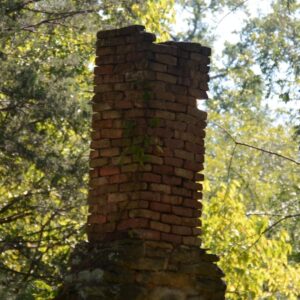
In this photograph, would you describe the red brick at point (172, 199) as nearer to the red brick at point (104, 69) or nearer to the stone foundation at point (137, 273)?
the stone foundation at point (137, 273)

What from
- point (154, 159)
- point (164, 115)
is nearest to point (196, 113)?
point (164, 115)

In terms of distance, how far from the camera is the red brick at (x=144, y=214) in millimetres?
7477

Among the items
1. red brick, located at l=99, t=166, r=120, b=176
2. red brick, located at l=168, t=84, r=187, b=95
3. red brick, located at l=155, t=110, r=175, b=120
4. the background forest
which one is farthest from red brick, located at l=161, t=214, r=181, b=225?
the background forest

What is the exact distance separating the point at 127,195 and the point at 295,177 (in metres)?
15.7

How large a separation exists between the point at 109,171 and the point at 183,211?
60 cm

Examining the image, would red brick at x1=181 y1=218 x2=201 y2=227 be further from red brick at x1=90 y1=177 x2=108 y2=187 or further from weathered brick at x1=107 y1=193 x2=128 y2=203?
red brick at x1=90 y1=177 x2=108 y2=187

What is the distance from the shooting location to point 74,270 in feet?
A: 24.7

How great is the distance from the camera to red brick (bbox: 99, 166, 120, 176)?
7.69 metres

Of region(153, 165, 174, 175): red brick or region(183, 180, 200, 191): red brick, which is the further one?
region(183, 180, 200, 191): red brick

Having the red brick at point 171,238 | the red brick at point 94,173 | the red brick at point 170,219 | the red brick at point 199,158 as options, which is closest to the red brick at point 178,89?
the red brick at point 199,158

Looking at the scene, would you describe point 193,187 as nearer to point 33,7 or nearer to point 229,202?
point 229,202

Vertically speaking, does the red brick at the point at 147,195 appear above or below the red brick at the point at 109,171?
below

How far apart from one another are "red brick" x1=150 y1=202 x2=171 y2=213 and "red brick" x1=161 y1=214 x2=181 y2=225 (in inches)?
1.5

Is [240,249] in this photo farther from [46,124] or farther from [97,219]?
[97,219]
